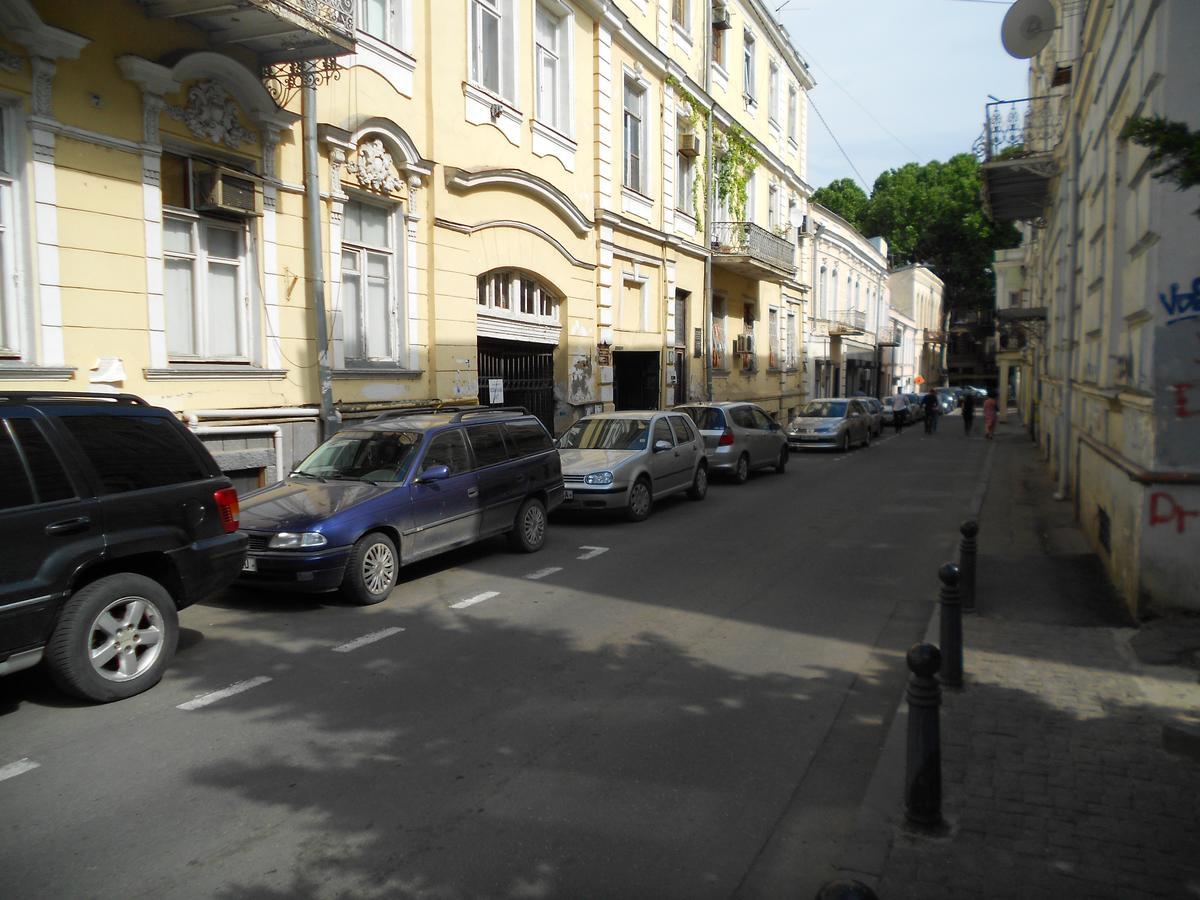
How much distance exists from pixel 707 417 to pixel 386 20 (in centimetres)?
919

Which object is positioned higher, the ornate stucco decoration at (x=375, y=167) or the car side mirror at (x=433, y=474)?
the ornate stucco decoration at (x=375, y=167)

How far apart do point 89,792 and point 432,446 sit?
16.8 feet

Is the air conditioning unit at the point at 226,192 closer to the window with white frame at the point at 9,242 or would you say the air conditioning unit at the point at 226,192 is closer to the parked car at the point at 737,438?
the window with white frame at the point at 9,242

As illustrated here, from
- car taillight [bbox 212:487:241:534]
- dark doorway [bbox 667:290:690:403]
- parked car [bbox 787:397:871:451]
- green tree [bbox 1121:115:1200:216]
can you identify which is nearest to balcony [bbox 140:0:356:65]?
car taillight [bbox 212:487:241:534]

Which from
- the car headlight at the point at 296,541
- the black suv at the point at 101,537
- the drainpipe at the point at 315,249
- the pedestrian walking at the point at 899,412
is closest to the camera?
the black suv at the point at 101,537

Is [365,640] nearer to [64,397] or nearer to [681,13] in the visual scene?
[64,397]

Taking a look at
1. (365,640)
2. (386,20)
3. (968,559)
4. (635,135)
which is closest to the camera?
(365,640)

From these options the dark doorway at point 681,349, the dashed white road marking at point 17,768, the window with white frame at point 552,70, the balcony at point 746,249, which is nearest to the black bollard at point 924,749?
the dashed white road marking at point 17,768

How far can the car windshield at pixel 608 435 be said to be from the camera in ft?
44.1

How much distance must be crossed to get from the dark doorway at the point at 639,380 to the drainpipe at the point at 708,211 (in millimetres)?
2660

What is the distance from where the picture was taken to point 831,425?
83.0 ft

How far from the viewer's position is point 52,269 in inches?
351

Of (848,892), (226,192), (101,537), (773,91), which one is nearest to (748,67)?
(773,91)

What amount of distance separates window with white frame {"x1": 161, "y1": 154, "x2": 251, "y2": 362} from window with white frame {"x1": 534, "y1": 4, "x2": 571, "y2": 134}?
817 cm
